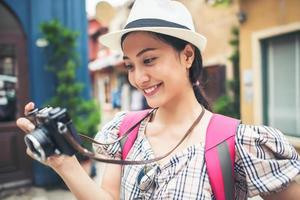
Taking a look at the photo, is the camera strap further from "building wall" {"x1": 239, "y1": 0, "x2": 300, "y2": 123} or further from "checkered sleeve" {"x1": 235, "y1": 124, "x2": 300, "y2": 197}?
"building wall" {"x1": 239, "y1": 0, "x2": 300, "y2": 123}

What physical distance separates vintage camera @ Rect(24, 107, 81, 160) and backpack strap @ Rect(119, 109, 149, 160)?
0.39 meters

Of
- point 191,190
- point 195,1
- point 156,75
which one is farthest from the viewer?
point 195,1

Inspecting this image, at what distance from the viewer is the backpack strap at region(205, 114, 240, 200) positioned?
1277 mm

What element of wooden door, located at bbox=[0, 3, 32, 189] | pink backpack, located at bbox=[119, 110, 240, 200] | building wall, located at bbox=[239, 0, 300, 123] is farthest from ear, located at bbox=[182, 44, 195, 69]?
building wall, located at bbox=[239, 0, 300, 123]

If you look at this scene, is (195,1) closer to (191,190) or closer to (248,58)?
(248,58)

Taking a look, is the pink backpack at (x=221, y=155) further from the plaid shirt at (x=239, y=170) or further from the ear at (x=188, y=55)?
the ear at (x=188, y=55)

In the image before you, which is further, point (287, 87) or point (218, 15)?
point (218, 15)

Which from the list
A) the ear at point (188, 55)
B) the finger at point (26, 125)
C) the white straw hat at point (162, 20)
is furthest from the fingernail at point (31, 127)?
the ear at point (188, 55)

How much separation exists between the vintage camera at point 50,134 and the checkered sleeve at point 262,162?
1.97 feet

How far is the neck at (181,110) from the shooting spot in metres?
1.53

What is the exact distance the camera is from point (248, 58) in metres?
7.41

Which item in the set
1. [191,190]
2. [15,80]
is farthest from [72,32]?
[191,190]

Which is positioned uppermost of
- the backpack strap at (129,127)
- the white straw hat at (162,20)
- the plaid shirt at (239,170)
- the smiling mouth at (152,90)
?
the white straw hat at (162,20)

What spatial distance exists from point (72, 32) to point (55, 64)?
57cm
